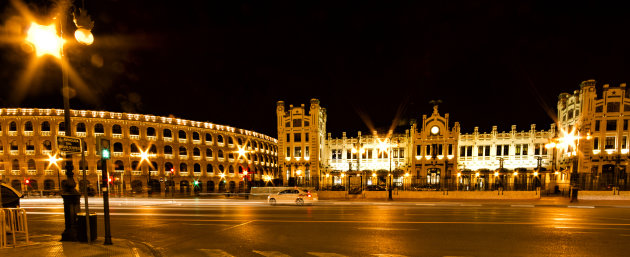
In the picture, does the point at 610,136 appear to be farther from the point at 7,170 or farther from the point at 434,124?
the point at 7,170

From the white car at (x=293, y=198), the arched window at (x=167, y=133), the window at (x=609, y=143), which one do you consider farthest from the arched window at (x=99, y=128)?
the window at (x=609, y=143)

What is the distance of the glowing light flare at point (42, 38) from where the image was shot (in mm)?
8008

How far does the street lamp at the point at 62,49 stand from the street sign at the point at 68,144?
25cm

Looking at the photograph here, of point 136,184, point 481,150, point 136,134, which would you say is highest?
point 136,134

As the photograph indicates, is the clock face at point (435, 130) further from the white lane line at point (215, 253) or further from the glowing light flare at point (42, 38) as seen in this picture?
the glowing light flare at point (42, 38)

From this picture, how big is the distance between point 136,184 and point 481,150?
182 ft

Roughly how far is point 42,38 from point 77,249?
5.66m

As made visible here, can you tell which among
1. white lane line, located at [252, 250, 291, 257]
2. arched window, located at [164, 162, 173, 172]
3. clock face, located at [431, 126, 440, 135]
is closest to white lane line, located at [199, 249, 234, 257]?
white lane line, located at [252, 250, 291, 257]

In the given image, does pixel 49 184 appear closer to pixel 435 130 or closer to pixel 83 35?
pixel 83 35

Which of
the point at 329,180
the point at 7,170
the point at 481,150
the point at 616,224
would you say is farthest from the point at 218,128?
the point at 616,224

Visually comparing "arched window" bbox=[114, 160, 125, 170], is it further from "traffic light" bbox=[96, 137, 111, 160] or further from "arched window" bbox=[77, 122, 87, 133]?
"traffic light" bbox=[96, 137, 111, 160]

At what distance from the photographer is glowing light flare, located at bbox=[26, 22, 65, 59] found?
315 inches

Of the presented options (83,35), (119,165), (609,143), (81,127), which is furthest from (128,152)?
(609,143)

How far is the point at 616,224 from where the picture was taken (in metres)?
13.1
